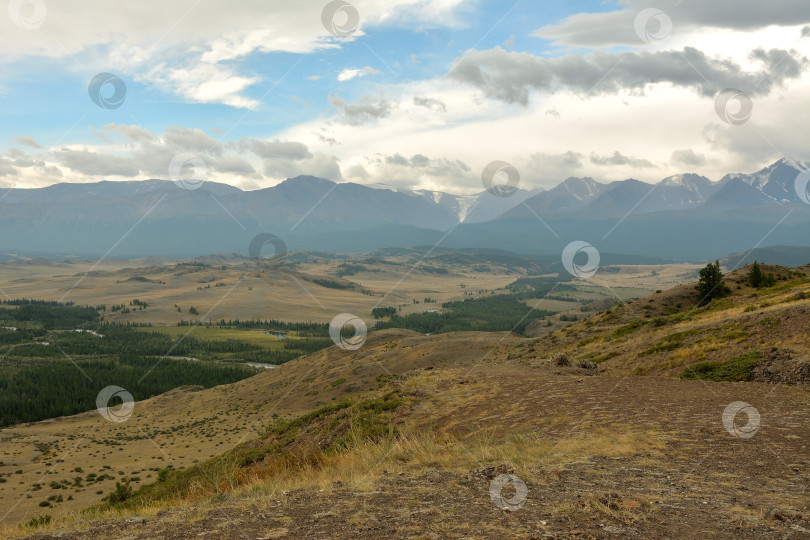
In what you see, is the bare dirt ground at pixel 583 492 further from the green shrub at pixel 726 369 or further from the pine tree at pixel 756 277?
the pine tree at pixel 756 277

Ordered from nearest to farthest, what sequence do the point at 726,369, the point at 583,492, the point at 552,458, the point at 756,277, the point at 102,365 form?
the point at 583,492 < the point at 552,458 < the point at 726,369 < the point at 756,277 < the point at 102,365

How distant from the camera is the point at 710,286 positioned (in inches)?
2125

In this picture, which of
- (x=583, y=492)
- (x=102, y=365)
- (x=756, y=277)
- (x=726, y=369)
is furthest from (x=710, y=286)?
(x=102, y=365)

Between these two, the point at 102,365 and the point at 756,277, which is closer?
the point at 756,277

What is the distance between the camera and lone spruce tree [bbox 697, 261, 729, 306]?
172ft

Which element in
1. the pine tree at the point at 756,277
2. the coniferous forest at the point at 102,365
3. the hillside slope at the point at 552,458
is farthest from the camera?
the coniferous forest at the point at 102,365

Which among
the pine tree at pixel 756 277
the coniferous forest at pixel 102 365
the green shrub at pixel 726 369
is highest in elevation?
the pine tree at pixel 756 277

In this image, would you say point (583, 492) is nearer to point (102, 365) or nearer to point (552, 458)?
point (552, 458)

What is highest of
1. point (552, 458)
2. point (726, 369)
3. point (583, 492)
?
point (583, 492)

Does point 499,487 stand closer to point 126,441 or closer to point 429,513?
point 429,513

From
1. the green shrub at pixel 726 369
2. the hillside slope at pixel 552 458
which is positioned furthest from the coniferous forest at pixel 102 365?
the green shrub at pixel 726 369

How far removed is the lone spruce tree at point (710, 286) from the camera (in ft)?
172

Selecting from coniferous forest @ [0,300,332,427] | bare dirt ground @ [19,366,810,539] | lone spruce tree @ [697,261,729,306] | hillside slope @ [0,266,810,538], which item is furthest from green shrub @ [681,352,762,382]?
coniferous forest @ [0,300,332,427]

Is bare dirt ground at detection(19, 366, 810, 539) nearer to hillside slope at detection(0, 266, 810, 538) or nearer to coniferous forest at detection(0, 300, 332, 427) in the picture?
hillside slope at detection(0, 266, 810, 538)
